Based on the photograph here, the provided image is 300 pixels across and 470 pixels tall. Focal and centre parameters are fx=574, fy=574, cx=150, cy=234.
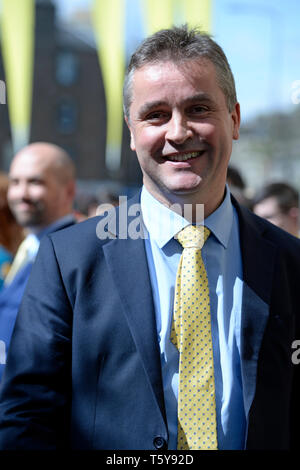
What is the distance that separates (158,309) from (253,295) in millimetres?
299

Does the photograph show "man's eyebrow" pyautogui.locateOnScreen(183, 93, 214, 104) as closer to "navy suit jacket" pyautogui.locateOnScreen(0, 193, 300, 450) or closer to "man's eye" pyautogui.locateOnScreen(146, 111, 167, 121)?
"man's eye" pyautogui.locateOnScreen(146, 111, 167, 121)

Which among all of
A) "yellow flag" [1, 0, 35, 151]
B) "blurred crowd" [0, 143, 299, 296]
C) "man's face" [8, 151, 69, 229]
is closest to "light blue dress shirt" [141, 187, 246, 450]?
"blurred crowd" [0, 143, 299, 296]

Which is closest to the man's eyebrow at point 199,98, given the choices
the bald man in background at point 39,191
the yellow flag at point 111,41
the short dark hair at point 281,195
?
the bald man in background at point 39,191

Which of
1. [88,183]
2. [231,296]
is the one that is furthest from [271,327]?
[88,183]

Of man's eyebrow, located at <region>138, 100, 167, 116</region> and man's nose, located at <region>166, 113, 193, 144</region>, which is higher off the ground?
man's eyebrow, located at <region>138, 100, 167, 116</region>

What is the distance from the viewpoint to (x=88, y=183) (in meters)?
30.1

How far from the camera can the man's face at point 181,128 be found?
1715 millimetres

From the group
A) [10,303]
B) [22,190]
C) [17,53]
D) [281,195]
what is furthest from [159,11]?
[10,303]

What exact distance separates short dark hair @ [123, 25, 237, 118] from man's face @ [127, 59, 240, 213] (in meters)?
0.03

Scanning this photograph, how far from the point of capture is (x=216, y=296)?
1.79m

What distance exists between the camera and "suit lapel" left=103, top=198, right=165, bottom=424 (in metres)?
1.64

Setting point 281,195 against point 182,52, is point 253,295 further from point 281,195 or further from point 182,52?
point 281,195

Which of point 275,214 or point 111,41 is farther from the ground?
point 111,41

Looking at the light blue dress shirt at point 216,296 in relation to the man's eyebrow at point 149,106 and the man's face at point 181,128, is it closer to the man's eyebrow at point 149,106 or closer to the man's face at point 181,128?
the man's face at point 181,128
